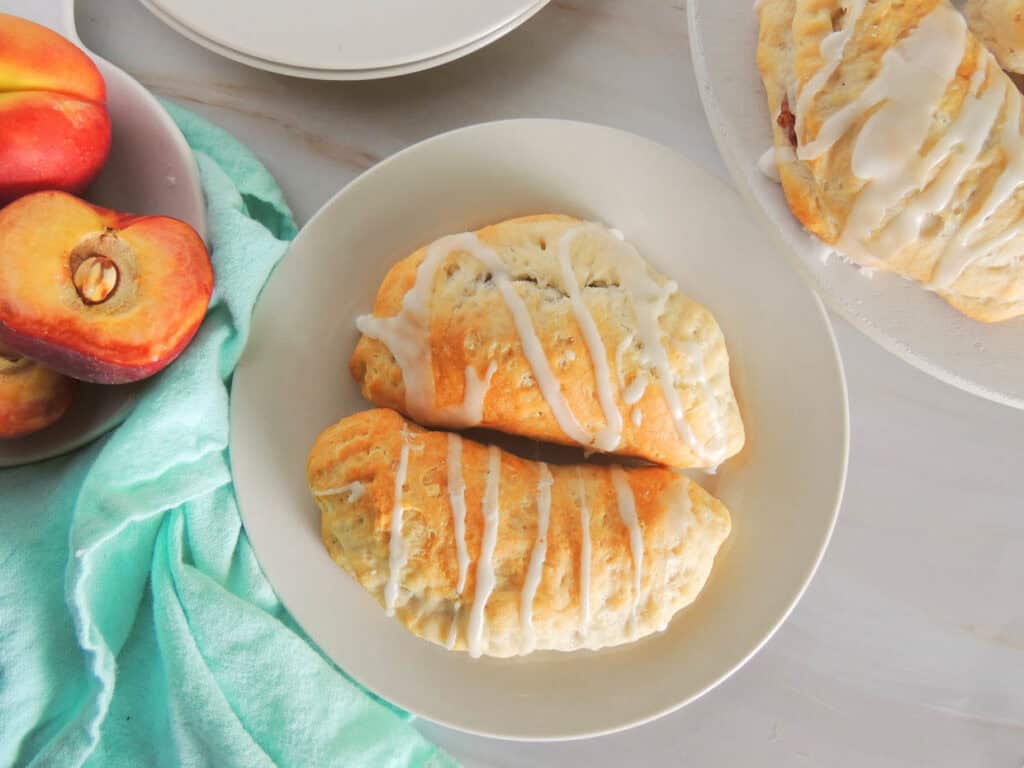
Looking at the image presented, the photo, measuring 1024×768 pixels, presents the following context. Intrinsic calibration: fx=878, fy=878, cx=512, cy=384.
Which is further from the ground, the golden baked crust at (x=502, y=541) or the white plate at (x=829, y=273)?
the white plate at (x=829, y=273)

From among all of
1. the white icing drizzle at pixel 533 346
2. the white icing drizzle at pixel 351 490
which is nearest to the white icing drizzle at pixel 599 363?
the white icing drizzle at pixel 533 346

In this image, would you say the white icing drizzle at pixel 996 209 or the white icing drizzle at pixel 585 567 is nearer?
the white icing drizzle at pixel 996 209

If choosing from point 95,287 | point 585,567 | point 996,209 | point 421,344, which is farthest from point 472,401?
point 996,209

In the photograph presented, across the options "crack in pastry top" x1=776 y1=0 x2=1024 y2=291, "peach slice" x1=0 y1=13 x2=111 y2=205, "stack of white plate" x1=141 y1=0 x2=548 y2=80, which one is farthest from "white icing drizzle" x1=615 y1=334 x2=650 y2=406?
"peach slice" x1=0 y1=13 x2=111 y2=205

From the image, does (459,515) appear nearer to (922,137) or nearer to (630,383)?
(630,383)

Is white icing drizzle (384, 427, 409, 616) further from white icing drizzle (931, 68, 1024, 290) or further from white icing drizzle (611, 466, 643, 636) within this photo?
white icing drizzle (931, 68, 1024, 290)

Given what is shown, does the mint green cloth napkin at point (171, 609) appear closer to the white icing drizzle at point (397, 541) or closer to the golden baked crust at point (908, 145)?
the white icing drizzle at point (397, 541)
